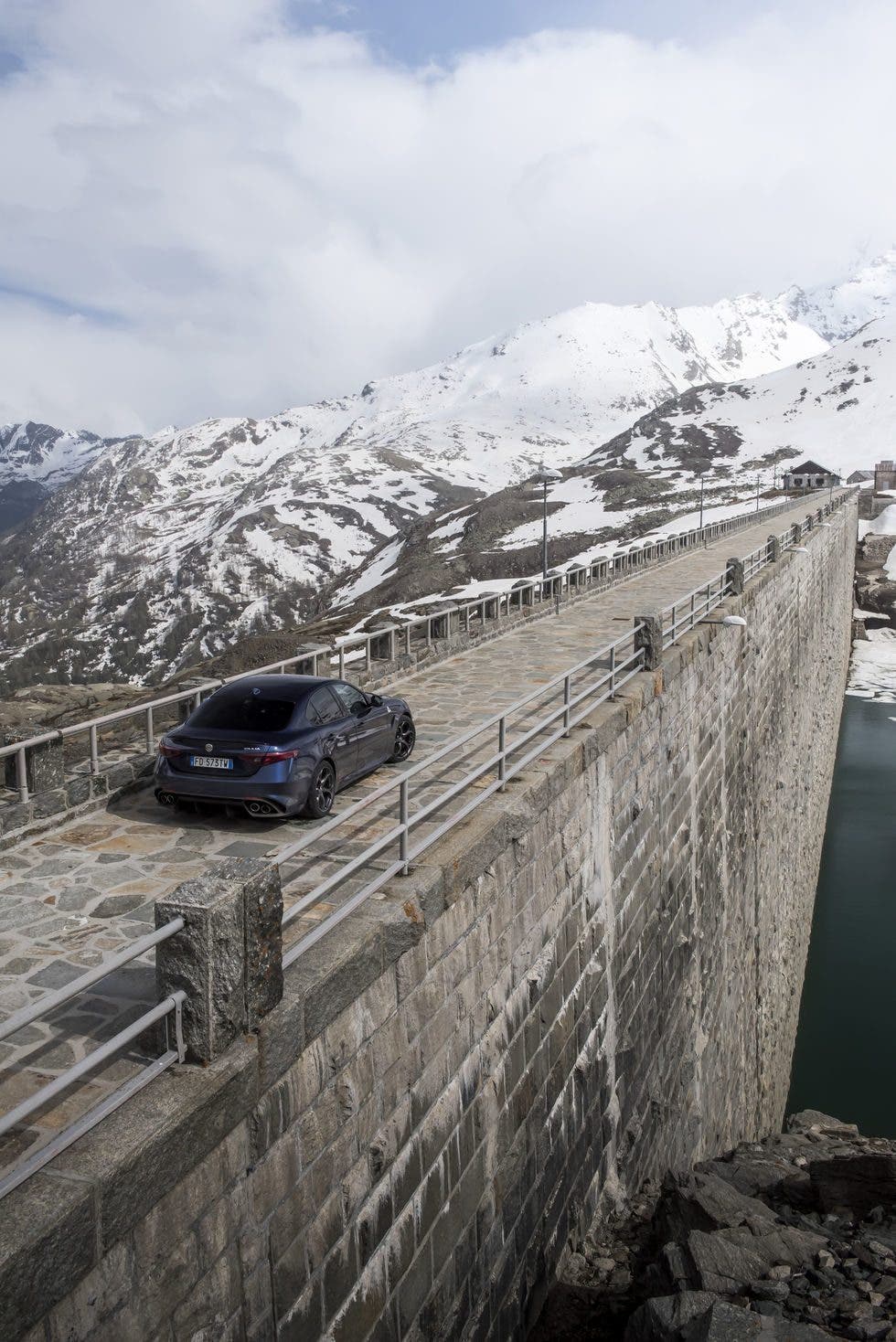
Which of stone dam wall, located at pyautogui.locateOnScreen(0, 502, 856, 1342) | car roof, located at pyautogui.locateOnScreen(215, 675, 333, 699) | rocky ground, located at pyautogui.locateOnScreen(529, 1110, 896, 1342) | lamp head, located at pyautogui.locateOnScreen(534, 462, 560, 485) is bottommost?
rocky ground, located at pyautogui.locateOnScreen(529, 1110, 896, 1342)

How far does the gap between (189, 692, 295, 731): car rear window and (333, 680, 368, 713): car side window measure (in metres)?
0.78

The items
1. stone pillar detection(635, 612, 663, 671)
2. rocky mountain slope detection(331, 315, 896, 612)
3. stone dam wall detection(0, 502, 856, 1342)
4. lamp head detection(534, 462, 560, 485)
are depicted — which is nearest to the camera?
stone dam wall detection(0, 502, 856, 1342)

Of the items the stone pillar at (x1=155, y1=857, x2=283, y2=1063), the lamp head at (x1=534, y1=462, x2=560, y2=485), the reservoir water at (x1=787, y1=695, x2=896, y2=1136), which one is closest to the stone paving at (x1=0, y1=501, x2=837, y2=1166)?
the stone pillar at (x1=155, y1=857, x2=283, y2=1063)

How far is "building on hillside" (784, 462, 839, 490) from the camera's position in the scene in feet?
341

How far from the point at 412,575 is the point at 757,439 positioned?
9083 centimetres

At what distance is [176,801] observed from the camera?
8836 mm

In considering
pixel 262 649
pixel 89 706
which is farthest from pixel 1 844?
pixel 262 649

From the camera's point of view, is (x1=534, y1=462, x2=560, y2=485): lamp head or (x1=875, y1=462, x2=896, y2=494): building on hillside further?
(x1=875, y1=462, x2=896, y2=494): building on hillside

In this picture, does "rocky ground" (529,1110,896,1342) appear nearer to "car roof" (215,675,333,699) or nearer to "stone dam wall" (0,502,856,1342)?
"stone dam wall" (0,502,856,1342)

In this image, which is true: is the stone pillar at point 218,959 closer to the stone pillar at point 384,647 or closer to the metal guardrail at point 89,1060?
the metal guardrail at point 89,1060

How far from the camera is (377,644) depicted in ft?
51.5

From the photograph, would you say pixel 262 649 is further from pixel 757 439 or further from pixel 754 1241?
pixel 757 439

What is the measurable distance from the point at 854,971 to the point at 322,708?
2383 centimetres

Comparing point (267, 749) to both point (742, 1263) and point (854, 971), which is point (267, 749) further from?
point (854, 971)
